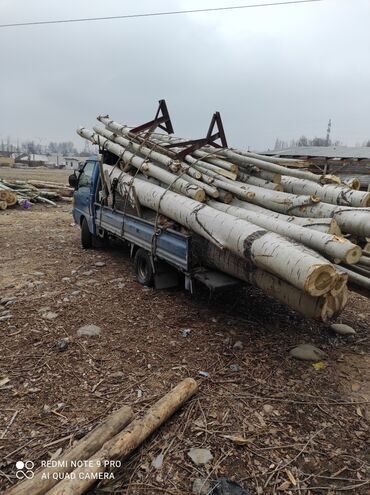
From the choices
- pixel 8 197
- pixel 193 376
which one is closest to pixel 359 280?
pixel 193 376

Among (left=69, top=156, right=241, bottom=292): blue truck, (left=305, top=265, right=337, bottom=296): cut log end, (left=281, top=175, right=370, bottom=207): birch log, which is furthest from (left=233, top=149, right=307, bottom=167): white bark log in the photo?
(left=305, top=265, right=337, bottom=296): cut log end

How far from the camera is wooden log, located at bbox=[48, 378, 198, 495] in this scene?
2355 mm

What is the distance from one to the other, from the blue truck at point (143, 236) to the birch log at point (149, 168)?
46 cm

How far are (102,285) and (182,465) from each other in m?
4.09

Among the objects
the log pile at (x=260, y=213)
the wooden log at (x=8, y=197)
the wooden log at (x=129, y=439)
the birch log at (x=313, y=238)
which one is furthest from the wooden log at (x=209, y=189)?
the wooden log at (x=8, y=197)

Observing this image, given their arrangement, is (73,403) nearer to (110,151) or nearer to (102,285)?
(102,285)

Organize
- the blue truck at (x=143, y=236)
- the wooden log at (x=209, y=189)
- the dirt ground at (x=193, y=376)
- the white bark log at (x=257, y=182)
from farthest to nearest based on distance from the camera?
the white bark log at (x=257, y=182), the wooden log at (x=209, y=189), the blue truck at (x=143, y=236), the dirt ground at (x=193, y=376)

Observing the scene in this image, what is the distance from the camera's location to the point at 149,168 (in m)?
6.27

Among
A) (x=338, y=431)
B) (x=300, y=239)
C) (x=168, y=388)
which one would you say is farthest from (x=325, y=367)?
(x=168, y=388)

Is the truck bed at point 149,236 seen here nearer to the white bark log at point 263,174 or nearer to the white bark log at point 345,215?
the white bark log at point 345,215

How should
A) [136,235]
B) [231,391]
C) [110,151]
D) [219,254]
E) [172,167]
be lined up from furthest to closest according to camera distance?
[110,151] < [136,235] < [172,167] < [219,254] < [231,391]

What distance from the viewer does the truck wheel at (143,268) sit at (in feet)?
20.4

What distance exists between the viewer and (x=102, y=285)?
21.2 feet

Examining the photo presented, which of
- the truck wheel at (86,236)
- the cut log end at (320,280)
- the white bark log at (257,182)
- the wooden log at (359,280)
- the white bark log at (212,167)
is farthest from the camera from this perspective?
the truck wheel at (86,236)
